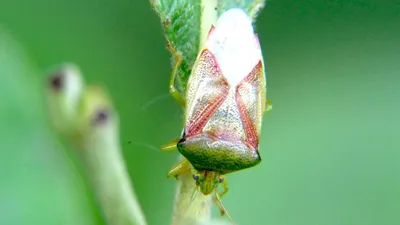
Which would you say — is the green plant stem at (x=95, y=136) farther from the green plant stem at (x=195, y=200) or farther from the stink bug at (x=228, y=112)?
the stink bug at (x=228, y=112)

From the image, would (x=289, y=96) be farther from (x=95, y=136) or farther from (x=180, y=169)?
(x=95, y=136)

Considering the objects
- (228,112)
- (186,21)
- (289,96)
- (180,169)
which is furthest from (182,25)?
(289,96)

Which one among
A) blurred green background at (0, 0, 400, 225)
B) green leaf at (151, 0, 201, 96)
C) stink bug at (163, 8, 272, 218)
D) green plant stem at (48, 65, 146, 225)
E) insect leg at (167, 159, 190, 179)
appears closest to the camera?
green plant stem at (48, 65, 146, 225)

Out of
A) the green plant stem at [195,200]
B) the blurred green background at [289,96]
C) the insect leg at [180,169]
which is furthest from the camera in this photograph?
the blurred green background at [289,96]

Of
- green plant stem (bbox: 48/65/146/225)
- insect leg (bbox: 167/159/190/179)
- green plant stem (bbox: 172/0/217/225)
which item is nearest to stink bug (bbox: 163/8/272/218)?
insect leg (bbox: 167/159/190/179)

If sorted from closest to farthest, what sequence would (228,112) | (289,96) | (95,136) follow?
(95,136) < (228,112) < (289,96)

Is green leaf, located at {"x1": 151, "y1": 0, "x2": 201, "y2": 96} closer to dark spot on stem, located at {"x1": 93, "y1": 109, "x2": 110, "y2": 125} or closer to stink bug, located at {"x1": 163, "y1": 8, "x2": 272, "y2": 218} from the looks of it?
dark spot on stem, located at {"x1": 93, "y1": 109, "x2": 110, "y2": 125}

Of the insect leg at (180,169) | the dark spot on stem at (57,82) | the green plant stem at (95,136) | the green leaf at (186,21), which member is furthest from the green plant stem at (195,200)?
the dark spot on stem at (57,82)
